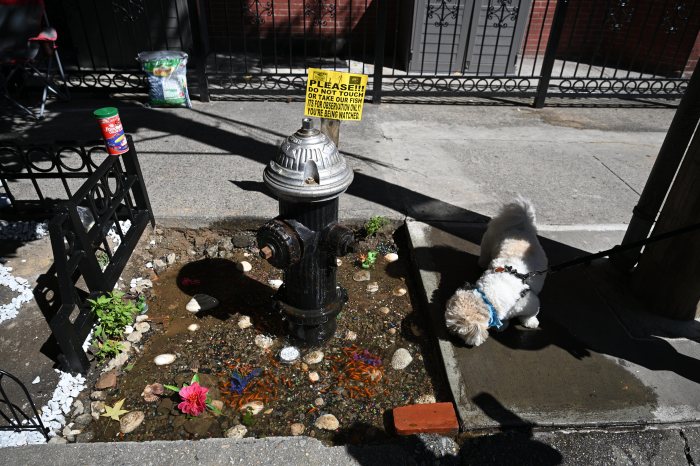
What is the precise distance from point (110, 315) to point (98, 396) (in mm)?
475

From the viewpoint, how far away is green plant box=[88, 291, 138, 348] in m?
2.75

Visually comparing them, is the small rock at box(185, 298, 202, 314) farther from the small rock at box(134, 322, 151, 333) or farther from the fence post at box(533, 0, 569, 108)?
the fence post at box(533, 0, 569, 108)

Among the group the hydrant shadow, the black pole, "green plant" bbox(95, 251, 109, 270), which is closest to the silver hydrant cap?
the hydrant shadow

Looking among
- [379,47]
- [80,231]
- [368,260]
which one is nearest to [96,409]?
[80,231]

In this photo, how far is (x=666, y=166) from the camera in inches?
123

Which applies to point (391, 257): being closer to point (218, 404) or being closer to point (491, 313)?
point (491, 313)

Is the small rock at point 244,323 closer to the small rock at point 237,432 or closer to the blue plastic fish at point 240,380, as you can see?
the blue plastic fish at point 240,380

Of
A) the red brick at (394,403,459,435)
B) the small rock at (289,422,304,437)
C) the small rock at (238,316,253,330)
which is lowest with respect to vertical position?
the small rock at (289,422,304,437)

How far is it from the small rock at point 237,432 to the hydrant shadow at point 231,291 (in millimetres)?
710

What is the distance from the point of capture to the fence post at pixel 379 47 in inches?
239

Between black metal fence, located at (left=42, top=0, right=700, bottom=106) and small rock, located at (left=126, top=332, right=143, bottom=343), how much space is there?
14.8ft

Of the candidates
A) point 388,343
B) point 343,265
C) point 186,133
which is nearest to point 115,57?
point 186,133

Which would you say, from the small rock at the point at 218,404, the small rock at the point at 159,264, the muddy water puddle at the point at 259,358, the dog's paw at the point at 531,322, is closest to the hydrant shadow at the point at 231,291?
the muddy water puddle at the point at 259,358

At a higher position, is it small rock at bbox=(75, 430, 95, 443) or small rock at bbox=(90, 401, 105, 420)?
small rock at bbox=(90, 401, 105, 420)
